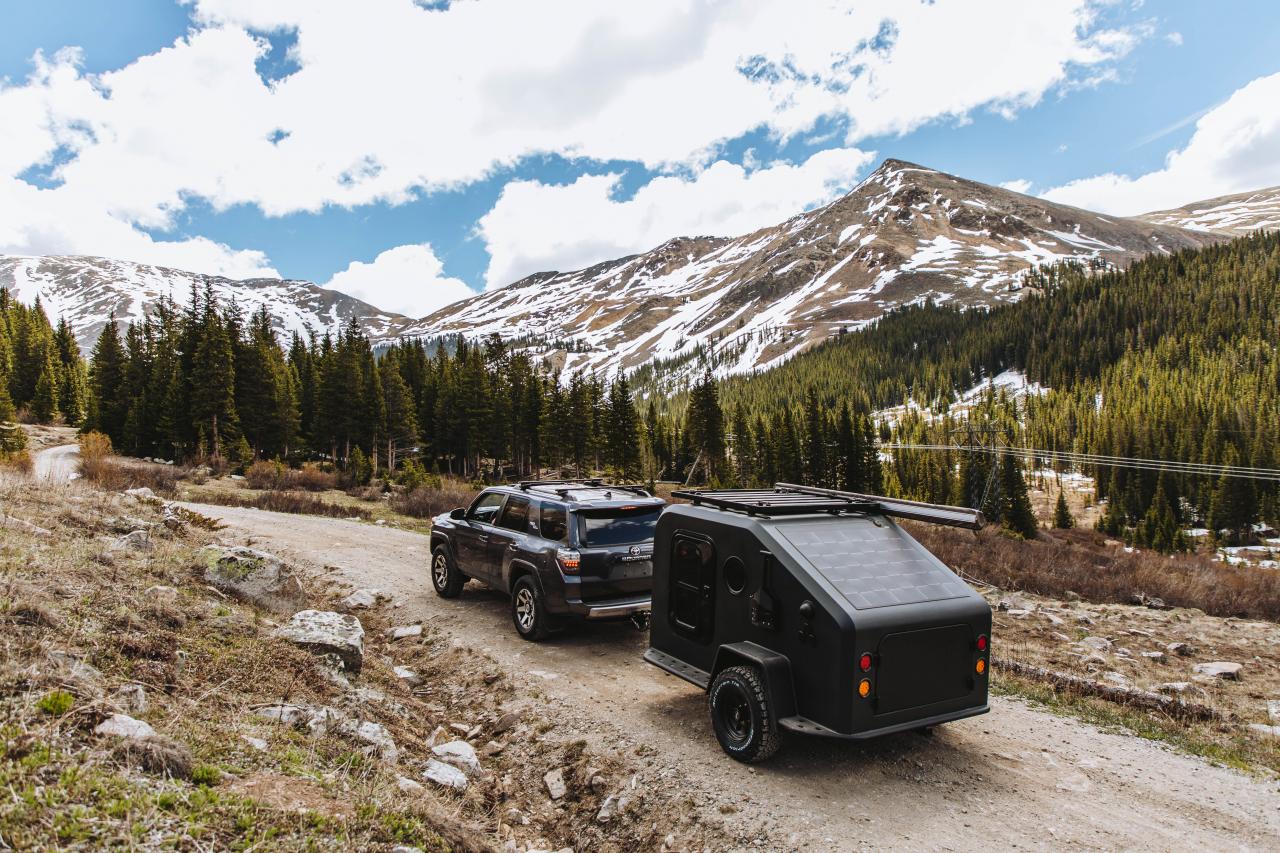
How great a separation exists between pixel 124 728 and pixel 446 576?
7703mm

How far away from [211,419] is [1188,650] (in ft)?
174

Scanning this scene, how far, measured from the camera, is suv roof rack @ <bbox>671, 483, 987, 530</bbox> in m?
6.11

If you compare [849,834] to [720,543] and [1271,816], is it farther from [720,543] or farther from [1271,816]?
[1271,816]

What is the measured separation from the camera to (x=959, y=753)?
616 cm

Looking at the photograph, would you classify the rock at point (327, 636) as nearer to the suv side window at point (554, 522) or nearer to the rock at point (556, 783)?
the suv side window at point (554, 522)

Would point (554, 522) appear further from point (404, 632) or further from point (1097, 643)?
point (1097, 643)

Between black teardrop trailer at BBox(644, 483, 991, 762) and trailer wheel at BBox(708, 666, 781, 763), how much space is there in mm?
12

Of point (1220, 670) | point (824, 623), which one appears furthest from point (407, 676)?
point (1220, 670)

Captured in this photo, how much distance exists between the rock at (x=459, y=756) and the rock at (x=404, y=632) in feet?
13.0

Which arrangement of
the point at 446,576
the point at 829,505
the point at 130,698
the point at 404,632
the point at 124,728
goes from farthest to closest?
the point at 446,576 < the point at 404,632 < the point at 829,505 < the point at 130,698 < the point at 124,728

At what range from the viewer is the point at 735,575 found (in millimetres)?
6246

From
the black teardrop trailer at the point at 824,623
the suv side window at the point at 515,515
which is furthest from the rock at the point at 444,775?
the suv side window at the point at 515,515

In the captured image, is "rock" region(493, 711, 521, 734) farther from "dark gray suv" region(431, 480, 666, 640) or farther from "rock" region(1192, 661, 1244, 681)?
"rock" region(1192, 661, 1244, 681)

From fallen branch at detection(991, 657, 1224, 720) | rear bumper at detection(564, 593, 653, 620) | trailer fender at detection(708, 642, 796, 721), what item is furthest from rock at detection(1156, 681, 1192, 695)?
rear bumper at detection(564, 593, 653, 620)
